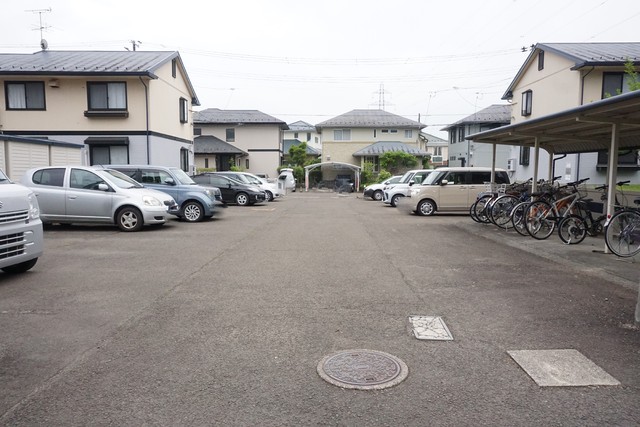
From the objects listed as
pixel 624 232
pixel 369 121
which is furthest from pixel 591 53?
pixel 369 121

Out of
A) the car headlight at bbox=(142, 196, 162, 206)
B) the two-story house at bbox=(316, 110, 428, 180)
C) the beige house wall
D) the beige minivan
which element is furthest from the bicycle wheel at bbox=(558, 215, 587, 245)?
the two-story house at bbox=(316, 110, 428, 180)

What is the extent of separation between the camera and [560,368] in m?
3.84

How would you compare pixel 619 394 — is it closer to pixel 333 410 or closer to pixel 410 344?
pixel 410 344

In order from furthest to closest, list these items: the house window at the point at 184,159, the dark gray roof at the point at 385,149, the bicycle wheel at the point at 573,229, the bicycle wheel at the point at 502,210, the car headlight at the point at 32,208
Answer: the dark gray roof at the point at 385,149
the house window at the point at 184,159
the bicycle wheel at the point at 502,210
the bicycle wheel at the point at 573,229
the car headlight at the point at 32,208

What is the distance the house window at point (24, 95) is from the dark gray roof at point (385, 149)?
26.4 meters

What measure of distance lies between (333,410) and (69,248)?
8140 millimetres

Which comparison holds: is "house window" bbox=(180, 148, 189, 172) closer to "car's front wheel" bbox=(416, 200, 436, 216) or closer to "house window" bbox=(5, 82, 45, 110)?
"house window" bbox=(5, 82, 45, 110)

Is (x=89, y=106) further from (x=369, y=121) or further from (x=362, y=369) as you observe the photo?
(x=369, y=121)

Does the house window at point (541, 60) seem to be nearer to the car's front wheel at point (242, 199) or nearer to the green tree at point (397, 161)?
the car's front wheel at point (242, 199)

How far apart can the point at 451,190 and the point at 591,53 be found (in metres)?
10.9

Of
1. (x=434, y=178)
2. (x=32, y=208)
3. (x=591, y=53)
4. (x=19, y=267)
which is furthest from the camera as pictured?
(x=591, y=53)

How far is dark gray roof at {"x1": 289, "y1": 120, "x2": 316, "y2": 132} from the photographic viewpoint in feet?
254

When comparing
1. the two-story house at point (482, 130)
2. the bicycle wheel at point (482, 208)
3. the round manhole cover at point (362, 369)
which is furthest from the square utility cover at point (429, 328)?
the two-story house at point (482, 130)

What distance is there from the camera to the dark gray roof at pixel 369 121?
45.1 m
